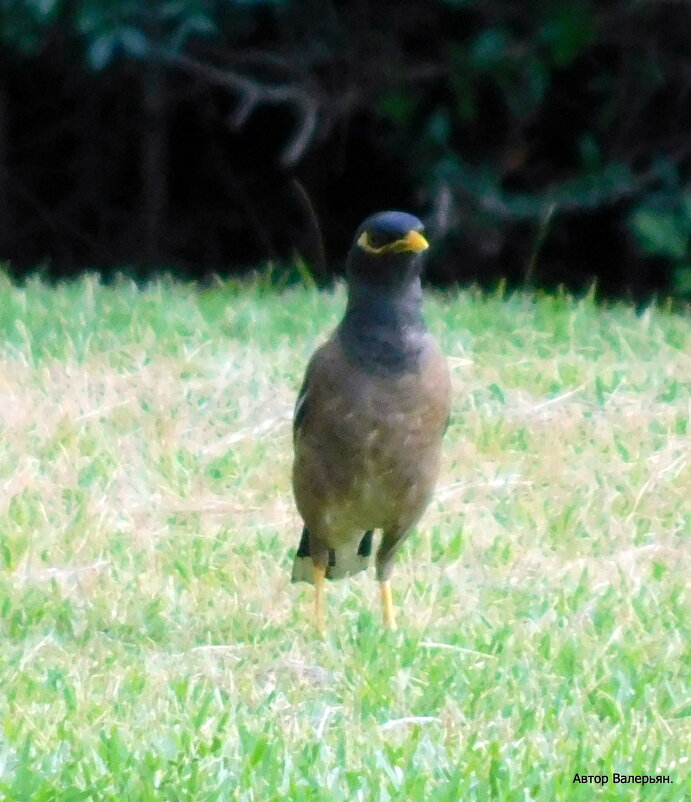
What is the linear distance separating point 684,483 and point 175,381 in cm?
202

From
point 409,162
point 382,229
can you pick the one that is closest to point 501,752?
point 382,229

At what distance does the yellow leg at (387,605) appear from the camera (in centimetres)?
461

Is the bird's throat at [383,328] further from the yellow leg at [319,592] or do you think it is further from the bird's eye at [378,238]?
the yellow leg at [319,592]

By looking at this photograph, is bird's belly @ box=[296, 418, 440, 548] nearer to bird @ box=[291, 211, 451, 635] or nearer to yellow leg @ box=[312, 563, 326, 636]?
bird @ box=[291, 211, 451, 635]

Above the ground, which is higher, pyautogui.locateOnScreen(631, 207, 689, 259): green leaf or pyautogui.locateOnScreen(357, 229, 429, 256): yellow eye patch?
pyautogui.locateOnScreen(357, 229, 429, 256): yellow eye patch

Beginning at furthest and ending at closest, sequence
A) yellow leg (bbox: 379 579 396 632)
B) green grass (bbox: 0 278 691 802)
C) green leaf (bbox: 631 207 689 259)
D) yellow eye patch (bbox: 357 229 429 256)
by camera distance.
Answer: green leaf (bbox: 631 207 689 259) < yellow leg (bbox: 379 579 396 632) < yellow eye patch (bbox: 357 229 429 256) < green grass (bbox: 0 278 691 802)

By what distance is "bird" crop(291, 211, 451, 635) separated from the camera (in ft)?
14.5

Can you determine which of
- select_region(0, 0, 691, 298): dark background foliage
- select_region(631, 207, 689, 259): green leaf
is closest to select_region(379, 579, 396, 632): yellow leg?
select_region(0, 0, 691, 298): dark background foliage

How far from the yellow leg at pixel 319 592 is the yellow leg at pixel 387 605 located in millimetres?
165

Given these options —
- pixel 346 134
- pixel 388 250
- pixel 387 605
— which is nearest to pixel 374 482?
pixel 387 605

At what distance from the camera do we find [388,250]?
4.41 m

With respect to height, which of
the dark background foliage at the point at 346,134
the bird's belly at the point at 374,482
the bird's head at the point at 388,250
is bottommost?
the dark background foliage at the point at 346,134

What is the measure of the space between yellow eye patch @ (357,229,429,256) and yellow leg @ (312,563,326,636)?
93cm

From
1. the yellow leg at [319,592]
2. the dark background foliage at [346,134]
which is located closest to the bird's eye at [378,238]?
the yellow leg at [319,592]
